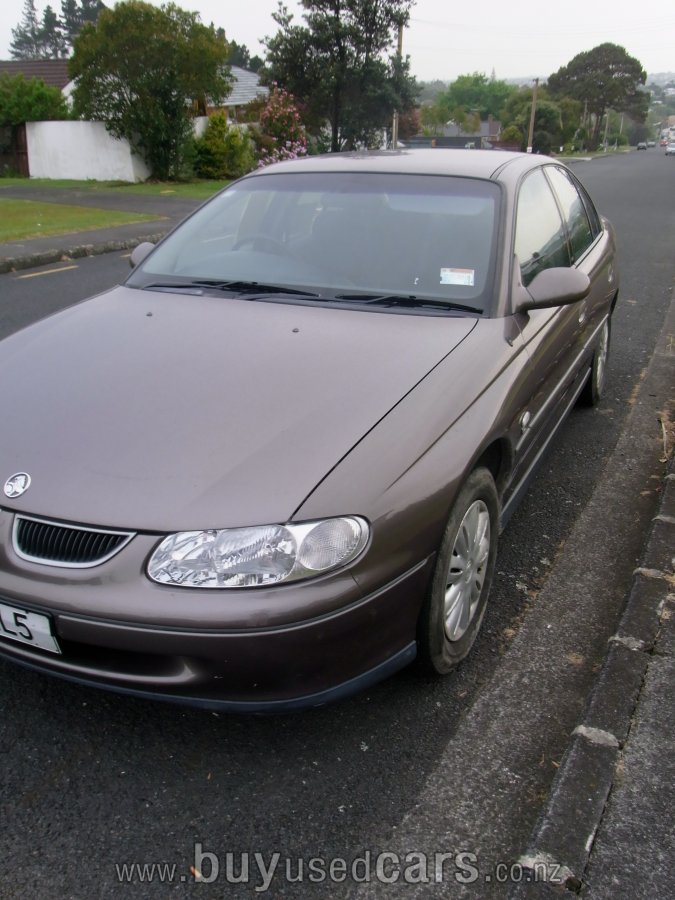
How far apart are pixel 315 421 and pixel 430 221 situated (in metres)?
1.37

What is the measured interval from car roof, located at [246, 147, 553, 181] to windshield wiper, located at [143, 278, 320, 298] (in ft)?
2.57

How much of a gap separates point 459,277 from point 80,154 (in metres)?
21.7

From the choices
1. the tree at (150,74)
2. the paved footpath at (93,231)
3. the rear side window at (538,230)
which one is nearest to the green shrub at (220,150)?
the tree at (150,74)

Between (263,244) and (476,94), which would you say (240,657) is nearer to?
(263,244)

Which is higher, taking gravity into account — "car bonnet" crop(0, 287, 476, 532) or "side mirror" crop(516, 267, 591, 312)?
"side mirror" crop(516, 267, 591, 312)

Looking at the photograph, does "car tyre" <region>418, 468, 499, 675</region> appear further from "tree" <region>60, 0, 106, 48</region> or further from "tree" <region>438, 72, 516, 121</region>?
"tree" <region>438, 72, 516, 121</region>

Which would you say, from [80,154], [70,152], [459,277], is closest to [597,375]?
[459,277]

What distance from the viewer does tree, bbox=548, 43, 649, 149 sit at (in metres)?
90.0

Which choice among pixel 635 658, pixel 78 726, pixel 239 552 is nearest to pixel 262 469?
pixel 239 552

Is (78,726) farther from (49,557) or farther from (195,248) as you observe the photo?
(195,248)

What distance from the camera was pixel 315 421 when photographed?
2.26 meters

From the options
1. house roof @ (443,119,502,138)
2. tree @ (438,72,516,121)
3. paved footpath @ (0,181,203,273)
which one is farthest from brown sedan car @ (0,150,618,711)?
tree @ (438,72,516,121)

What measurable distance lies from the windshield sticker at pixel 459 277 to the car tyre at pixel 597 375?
1.90 m

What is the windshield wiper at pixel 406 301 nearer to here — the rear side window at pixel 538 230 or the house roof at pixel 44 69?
the rear side window at pixel 538 230
